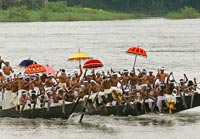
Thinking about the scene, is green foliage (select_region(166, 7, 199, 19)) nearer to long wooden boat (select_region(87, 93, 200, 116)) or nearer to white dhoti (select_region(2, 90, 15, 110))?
long wooden boat (select_region(87, 93, 200, 116))

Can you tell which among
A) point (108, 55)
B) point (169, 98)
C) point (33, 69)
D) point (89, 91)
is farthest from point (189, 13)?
point (89, 91)

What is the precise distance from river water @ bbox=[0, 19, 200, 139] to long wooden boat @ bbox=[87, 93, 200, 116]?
0.20 m

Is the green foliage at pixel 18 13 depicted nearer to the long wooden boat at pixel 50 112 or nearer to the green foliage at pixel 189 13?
the green foliage at pixel 189 13

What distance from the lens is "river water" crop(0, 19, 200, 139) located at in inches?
969

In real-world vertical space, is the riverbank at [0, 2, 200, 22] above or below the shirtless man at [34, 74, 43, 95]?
below

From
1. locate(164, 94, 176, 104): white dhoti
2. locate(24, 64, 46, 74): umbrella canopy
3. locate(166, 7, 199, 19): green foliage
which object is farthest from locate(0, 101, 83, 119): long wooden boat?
locate(166, 7, 199, 19): green foliage

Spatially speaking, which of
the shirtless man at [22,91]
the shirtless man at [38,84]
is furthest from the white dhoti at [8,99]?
the shirtless man at [38,84]

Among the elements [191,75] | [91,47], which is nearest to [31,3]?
[91,47]

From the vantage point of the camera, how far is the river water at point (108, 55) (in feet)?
80.8

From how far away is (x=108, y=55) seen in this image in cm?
5231

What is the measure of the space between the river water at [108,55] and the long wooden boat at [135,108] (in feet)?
0.66

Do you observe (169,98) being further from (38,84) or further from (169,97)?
(38,84)

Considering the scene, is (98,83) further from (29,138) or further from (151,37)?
(151,37)

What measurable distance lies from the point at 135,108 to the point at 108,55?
25.8 meters
